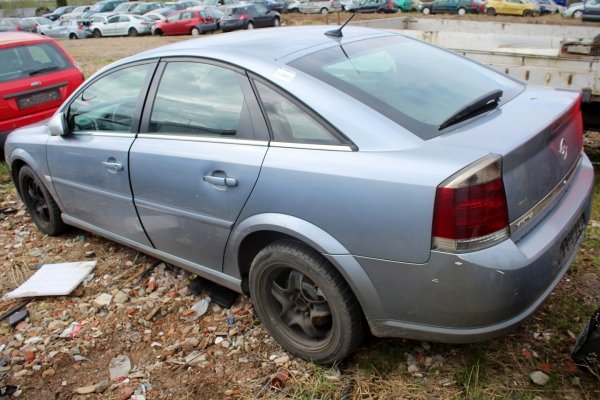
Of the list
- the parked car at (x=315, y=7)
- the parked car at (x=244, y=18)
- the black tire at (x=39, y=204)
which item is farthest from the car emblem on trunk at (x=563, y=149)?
the parked car at (x=315, y=7)

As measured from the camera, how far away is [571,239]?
Answer: 96.8 inches

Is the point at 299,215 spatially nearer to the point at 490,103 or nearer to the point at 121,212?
the point at 490,103

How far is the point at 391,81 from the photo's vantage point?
2.61m

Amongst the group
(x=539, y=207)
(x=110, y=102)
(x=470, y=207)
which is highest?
(x=110, y=102)

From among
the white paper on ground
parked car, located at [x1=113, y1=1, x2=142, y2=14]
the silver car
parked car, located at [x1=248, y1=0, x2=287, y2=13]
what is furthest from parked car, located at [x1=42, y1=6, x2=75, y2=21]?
the silver car

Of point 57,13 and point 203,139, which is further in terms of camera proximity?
point 57,13

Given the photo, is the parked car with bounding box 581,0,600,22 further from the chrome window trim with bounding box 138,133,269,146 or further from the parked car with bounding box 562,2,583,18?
the chrome window trim with bounding box 138,133,269,146

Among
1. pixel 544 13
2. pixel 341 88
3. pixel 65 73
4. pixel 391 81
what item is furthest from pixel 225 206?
pixel 544 13

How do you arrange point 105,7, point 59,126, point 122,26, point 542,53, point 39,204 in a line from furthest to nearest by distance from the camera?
point 105,7 → point 122,26 → point 542,53 → point 39,204 → point 59,126

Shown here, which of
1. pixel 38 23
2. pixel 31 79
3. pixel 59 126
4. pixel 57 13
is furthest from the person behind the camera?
pixel 57 13

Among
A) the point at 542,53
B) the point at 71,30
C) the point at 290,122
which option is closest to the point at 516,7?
the point at 71,30

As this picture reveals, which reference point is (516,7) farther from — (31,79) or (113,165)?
(113,165)

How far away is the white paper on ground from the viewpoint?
143 inches

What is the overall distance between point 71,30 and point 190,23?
34.9 ft
